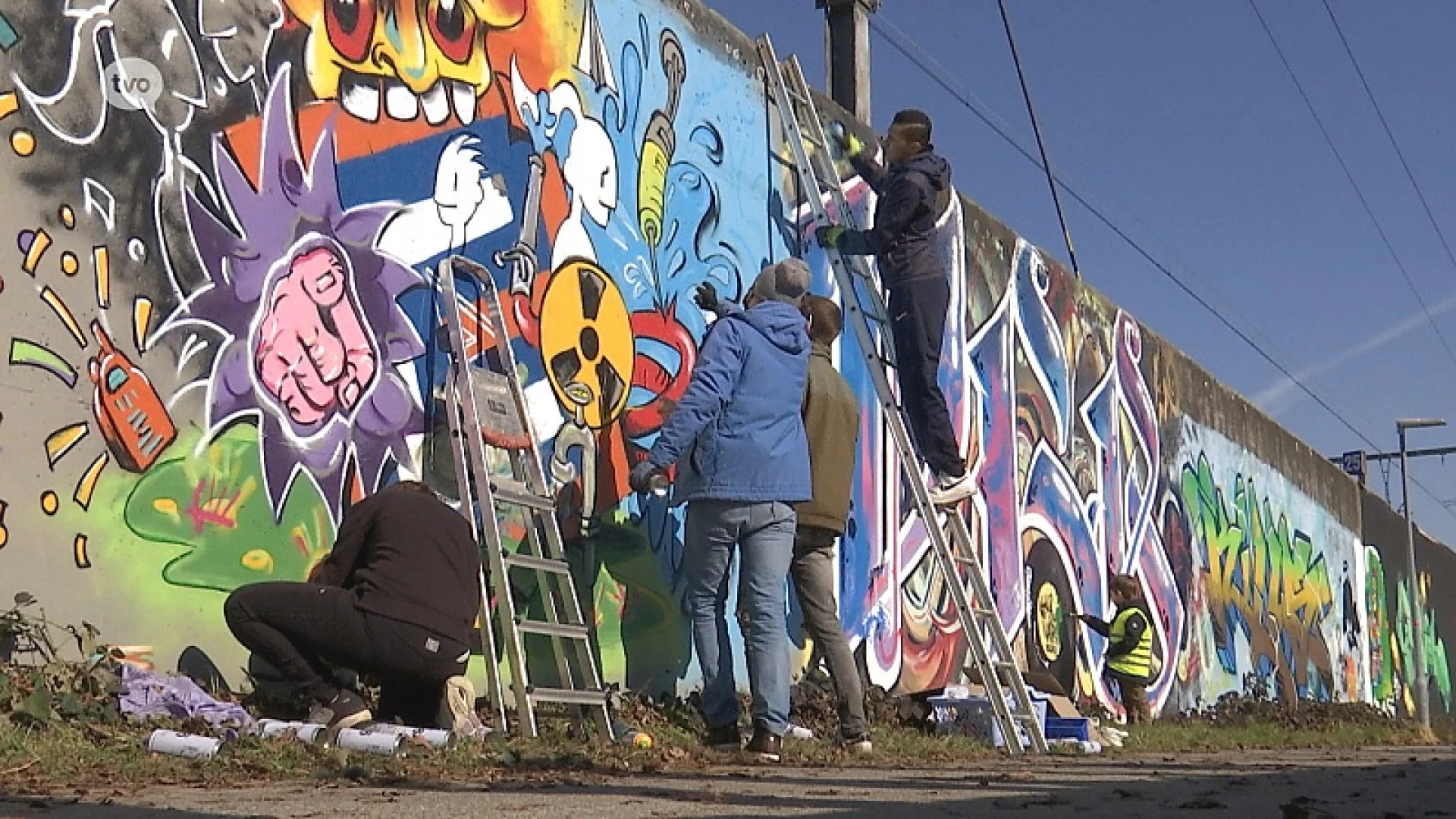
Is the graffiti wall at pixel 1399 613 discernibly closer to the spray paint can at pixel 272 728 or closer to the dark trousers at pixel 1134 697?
the dark trousers at pixel 1134 697

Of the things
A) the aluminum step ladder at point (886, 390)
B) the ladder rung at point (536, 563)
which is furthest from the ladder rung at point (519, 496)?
the aluminum step ladder at point (886, 390)

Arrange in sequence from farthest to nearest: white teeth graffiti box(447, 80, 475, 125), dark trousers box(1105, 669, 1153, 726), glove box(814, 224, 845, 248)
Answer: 1. dark trousers box(1105, 669, 1153, 726)
2. glove box(814, 224, 845, 248)
3. white teeth graffiti box(447, 80, 475, 125)

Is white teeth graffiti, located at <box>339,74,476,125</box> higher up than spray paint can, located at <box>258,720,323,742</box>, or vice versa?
white teeth graffiti, located at <box>339,74,476,125</box>

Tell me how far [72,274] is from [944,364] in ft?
24.4

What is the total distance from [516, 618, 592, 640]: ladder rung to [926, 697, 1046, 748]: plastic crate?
2976mm

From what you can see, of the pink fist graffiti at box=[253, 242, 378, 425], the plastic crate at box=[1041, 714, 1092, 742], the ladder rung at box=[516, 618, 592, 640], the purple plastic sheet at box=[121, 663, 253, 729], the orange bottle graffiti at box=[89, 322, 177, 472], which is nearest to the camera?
the purple plastic sheet at box=[121, 663, 253, 729]

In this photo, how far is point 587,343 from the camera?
8.05 meters

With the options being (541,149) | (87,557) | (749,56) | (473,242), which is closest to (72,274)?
(87,557)

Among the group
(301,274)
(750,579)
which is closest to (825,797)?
(750,579)

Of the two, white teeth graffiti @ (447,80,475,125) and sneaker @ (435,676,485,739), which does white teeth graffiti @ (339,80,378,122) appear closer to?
white teeth graffiti @ (447,80,475,125)

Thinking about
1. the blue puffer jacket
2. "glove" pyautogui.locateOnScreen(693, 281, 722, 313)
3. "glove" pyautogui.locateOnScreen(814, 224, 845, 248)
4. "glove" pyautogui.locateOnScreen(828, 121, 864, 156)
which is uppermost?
"glove" pyautogui.locateOnScreen(828, 121, 864, 156)

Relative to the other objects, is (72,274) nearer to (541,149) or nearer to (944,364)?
(541,149)

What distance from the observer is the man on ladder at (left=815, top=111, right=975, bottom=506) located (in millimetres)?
9570

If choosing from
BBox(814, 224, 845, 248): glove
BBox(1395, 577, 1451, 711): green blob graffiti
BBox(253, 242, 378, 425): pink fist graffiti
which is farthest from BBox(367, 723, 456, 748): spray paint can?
BBox(1395, 577, 1451, 711): green blob graffiti
